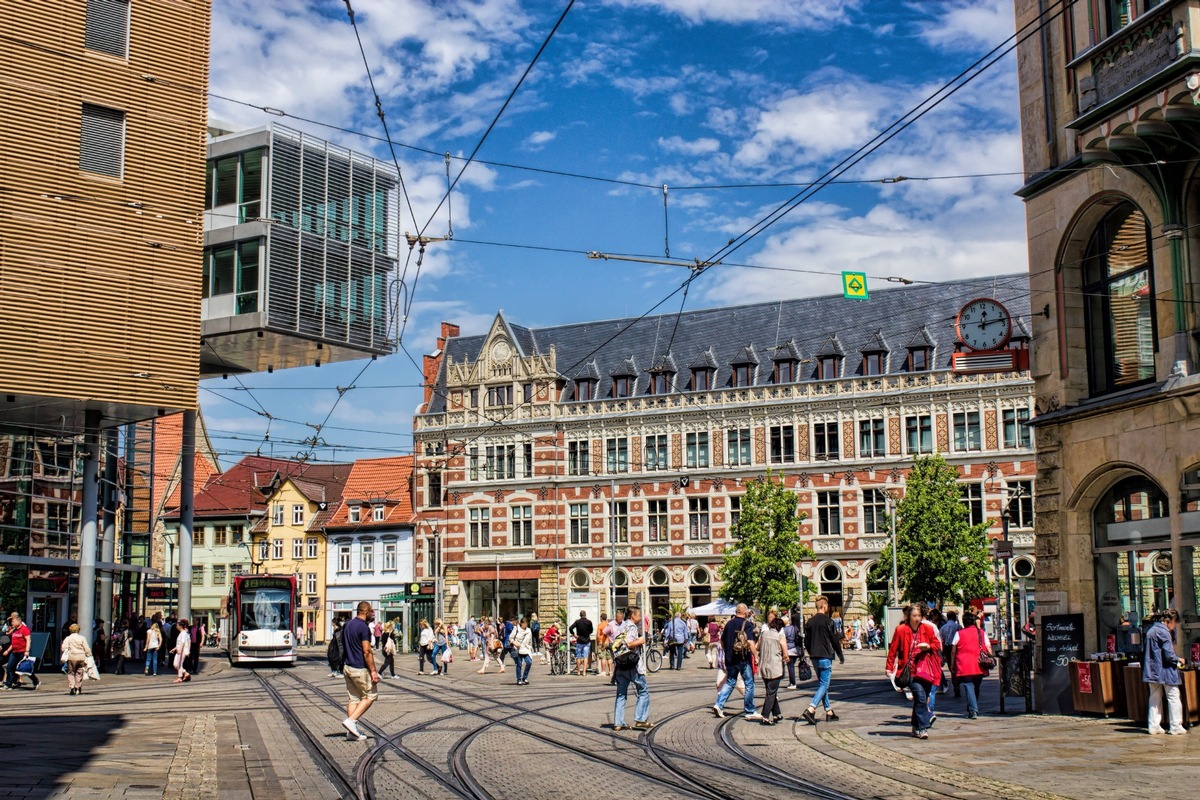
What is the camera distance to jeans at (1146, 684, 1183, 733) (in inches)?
603

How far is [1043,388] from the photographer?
20.1 m

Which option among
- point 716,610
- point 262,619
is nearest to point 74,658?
point 262,619

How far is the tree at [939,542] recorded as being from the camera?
49.5 m

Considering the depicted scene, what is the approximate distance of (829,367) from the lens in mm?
59250

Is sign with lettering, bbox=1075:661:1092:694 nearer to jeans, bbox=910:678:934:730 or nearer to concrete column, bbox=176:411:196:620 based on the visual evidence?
jeans, bbox=910:678:934:730

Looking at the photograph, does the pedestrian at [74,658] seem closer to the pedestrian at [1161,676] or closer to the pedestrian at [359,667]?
the pedestrian at [359,667]

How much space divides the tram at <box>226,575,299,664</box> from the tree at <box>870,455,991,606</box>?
A: 77.1 ft

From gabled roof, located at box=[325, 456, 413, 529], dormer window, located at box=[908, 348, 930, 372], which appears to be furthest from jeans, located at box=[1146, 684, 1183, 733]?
gabled roof, located at box=[325, 456, 413, 529]

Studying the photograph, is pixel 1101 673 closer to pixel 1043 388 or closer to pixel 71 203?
pixel 1043 388

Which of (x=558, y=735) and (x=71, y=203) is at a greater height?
(x=71, y=203)

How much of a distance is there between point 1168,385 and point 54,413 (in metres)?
28.0

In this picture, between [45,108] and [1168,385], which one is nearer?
[1168,385]

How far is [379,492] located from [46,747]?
5818 centimetres

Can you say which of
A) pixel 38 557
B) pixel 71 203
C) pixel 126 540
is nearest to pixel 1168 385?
pixel 71 203
